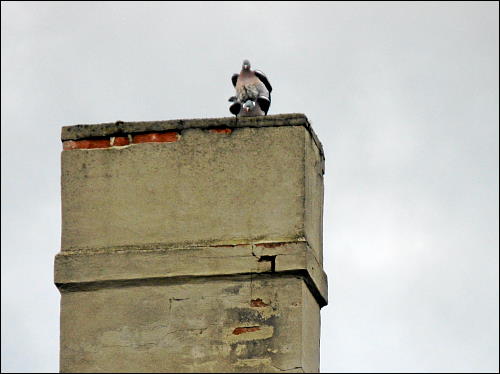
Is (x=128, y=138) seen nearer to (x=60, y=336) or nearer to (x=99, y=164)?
(x=99, y=164)

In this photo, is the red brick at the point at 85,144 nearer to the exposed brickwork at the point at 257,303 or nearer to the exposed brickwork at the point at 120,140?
the exposed brickwork at the point at 120,140

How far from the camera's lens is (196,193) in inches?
635

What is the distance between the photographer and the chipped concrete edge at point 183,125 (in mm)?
16156

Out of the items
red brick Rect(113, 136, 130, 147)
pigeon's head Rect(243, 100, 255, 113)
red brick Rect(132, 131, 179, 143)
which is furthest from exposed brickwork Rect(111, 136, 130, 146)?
pigeon's head Rect(243, 100, 255, 113)

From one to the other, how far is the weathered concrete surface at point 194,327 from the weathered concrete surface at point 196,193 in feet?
0.97

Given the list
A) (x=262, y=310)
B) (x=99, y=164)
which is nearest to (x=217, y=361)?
(x=262, y=310)

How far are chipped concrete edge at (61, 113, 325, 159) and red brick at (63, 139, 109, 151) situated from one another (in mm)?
23

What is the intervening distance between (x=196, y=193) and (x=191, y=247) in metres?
0.33

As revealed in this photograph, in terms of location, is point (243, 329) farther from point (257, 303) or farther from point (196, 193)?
point (196, 193)

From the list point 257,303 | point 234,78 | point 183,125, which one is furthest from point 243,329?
point 234,78

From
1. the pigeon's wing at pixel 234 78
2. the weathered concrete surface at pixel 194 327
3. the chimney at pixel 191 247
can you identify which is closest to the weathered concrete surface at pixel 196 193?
→ the chimney at pixel 191 247

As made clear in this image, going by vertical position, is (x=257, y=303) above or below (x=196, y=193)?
below

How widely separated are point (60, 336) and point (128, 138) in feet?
4.04

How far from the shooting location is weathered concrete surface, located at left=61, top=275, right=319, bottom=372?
51.6ft
